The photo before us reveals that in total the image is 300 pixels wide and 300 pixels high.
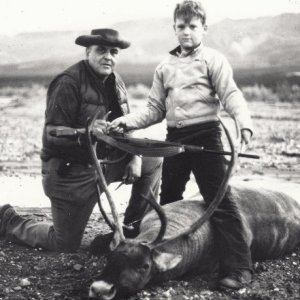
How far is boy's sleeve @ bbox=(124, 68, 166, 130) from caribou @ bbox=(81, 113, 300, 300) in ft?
1.58

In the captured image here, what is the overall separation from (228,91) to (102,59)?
108cm

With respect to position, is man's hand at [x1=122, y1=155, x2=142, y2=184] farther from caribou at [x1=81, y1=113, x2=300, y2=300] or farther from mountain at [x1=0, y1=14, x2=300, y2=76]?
mountain at [x1=0, y1=14, x2=300, y2=76]

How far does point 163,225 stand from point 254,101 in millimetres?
4692

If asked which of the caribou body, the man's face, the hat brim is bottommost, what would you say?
the caribou body

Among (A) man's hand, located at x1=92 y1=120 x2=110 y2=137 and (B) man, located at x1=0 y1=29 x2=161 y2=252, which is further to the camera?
(B) man, located at x1=0 y1=29 x2=161 y2=252

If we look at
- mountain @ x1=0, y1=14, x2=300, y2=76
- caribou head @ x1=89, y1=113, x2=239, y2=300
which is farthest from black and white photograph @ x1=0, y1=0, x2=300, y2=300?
mountain @ x1=0, y1=14, x2=300, y2=76

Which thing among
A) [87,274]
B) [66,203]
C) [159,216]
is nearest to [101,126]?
[66,203]

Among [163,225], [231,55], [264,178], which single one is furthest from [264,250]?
[231,55]

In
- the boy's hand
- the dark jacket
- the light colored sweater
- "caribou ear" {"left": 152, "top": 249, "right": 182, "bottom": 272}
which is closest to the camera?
"caribou ear" {"left": 152, "top": 249, "right": 182, "bottom": 272}

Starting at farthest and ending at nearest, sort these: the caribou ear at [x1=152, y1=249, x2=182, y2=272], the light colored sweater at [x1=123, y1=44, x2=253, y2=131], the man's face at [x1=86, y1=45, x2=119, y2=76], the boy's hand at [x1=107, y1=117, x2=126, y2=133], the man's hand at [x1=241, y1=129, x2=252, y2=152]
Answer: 1. the man's face at [x1=86, y1=45, x2=119, y2=76]
2. the boy's hand at [x1=107, y1=117, x2=126, y2=133]
3. the light colored sweater at [x1=123, y1=44, x2=253, y2=131]
4. the man's hand at [x1=241, y1=129, x2=252, y2=152]
5. the caribou ear at [x1=152, y1=249, x2=182, y2=272]

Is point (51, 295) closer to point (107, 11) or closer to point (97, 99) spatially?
point (97, 99)

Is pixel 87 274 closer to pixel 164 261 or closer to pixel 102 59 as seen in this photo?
pixel 164 261

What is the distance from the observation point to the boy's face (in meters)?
3.32

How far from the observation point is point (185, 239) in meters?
3.20
